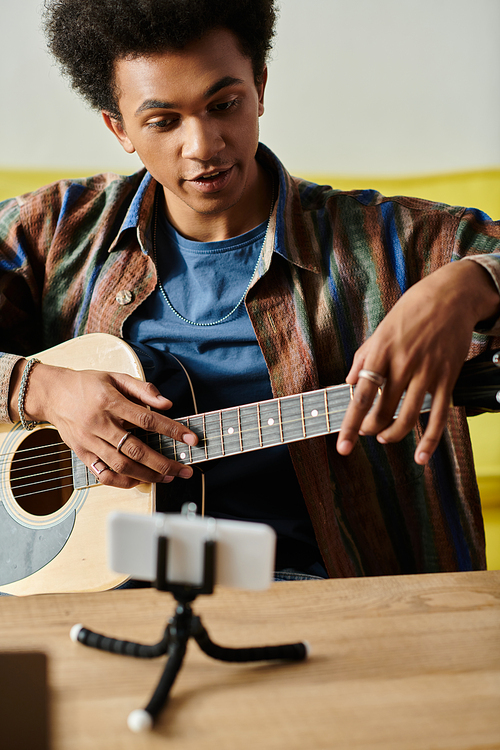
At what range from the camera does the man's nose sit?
0.98 m

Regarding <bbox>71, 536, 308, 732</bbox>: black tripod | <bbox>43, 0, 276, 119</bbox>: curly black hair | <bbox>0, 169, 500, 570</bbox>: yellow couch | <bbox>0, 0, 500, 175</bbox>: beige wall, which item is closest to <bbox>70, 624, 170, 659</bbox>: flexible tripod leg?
<bbox>71, 536, 308, 732</bbox>: black tripod

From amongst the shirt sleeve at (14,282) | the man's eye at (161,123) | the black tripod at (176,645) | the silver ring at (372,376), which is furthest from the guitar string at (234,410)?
the man's eye at (161,123)

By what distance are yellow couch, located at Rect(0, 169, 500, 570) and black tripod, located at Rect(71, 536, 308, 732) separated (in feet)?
4.07

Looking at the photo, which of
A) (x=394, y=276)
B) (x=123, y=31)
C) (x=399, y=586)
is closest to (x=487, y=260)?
(x=394, y=276)

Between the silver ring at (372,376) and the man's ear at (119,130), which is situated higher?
the man's ear at (119,130)

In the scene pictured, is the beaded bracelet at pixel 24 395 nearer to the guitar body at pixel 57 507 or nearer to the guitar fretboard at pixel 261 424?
the guitar body at pixel 57 507

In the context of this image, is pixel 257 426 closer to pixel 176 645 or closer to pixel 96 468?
pixel 96 468

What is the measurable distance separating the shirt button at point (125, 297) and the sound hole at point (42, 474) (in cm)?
28

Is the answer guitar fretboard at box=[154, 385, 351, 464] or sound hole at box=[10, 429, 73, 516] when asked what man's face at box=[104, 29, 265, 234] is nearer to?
guitar fretboard at box=[154, 385, 351, 464]

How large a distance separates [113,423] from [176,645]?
19.3 inches

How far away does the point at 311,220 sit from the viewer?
1.20 m

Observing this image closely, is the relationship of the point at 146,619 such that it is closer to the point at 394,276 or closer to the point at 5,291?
the point at 394,276

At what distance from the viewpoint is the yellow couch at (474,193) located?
1700mm

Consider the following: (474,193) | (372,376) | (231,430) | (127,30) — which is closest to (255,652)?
(372,376)
